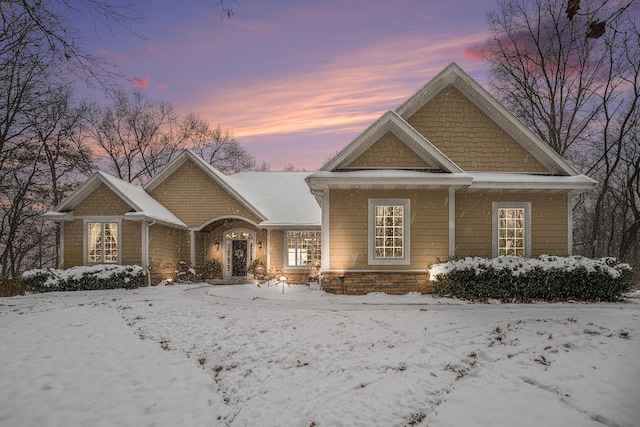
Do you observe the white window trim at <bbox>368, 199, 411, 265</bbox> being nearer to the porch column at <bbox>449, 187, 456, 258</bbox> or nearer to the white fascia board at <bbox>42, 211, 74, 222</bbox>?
the porch column at <bbox>449, 187, 456, 258</bbox>

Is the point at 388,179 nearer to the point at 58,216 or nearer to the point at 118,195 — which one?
the point at 118,195

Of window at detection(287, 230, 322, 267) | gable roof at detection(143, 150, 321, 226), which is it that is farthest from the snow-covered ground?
gable roof at detection(143, 150, 321, 226)

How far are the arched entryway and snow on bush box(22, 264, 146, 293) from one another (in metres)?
5.06

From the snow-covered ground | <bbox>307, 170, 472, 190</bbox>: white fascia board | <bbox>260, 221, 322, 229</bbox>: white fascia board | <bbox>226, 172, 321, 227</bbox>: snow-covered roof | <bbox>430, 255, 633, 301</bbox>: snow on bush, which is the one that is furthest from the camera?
<bbox>226, 172, 321, 227</bbox>: snow-covered roof

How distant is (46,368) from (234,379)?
2710 mm

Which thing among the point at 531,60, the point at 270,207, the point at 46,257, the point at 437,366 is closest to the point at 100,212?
the point at 270,207

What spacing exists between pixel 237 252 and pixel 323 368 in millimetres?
15862

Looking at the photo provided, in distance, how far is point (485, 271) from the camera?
452 inches

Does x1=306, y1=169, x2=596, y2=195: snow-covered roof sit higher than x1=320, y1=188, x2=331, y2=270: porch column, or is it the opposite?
x1=306, y1=169, x2=596, y2=195: snow-covered roof

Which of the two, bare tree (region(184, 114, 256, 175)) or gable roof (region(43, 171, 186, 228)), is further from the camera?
bare tree (region(184, 114, 256, 175))

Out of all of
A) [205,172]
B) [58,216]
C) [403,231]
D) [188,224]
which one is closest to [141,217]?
[188,224]

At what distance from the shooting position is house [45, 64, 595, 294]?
41.5 feet

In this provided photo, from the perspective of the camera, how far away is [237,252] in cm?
2069

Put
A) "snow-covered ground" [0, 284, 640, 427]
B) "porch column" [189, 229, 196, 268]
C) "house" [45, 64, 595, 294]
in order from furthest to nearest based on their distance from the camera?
1. "porch column" [189, 229, 196, 268]
2. "house" [45, 64, 595, 294]
3. "snow-covered ground" [0, 284, 640, 427]
